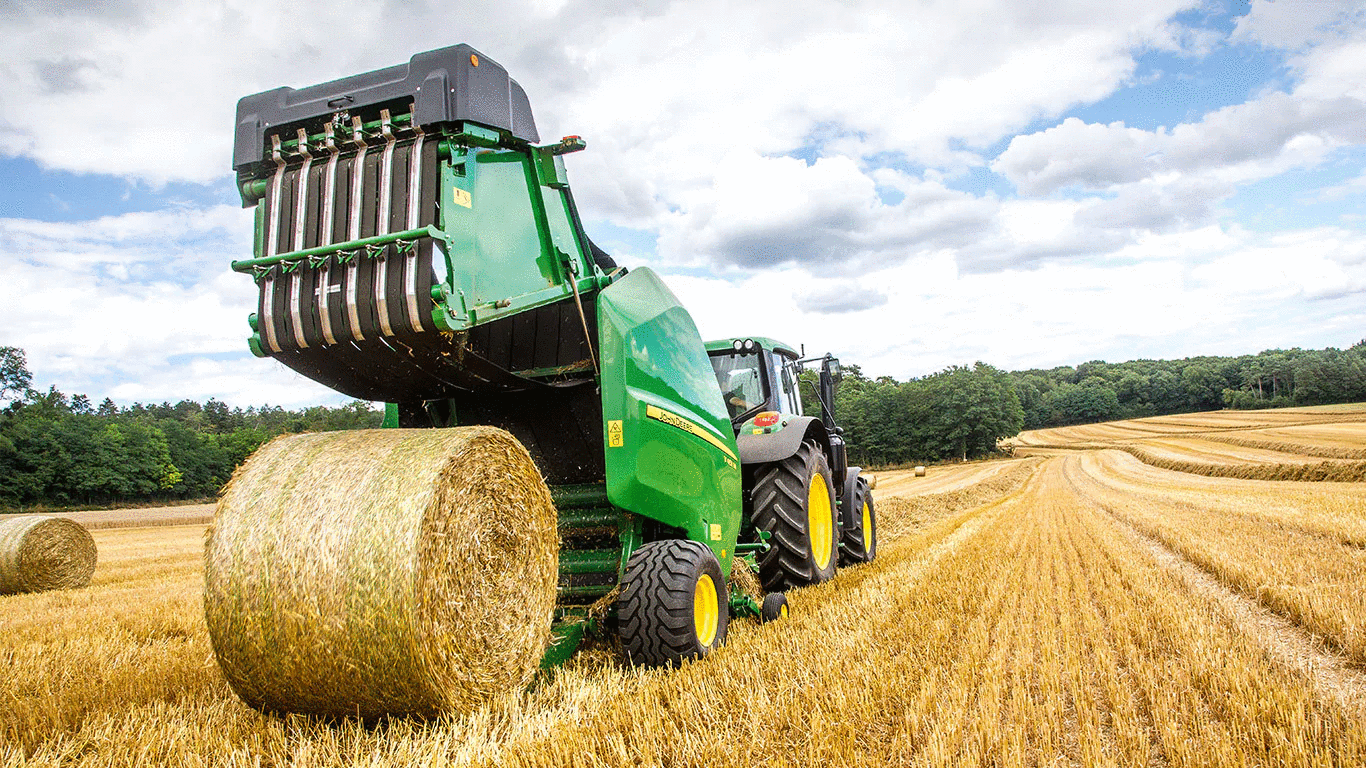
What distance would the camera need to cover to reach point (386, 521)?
2814mm

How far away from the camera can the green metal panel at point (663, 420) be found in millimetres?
3740

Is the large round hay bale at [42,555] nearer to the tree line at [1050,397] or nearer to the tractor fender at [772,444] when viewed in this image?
the tractor fender at [772,444]

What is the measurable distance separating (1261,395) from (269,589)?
8486cm

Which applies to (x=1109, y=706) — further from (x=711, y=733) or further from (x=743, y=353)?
(x=743, y=353)

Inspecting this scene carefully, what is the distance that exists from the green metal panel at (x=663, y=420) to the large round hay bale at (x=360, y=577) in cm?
73

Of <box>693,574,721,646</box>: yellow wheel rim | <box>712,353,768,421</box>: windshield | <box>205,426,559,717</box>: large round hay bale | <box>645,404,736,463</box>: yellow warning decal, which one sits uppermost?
<box>712,353,768,421</box>: windshield

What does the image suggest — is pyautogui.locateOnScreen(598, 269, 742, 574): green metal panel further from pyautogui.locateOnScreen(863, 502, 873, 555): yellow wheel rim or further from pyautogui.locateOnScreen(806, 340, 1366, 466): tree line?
pyautogui.locateOnScreen(806, 340, 1366, 466): tree line

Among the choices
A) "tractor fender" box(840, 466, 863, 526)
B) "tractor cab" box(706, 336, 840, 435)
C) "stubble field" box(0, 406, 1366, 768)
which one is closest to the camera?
"stubble field" box(0, 406, 1366, 768)

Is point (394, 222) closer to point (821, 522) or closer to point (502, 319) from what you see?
point (502, 319)

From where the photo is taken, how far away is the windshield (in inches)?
252

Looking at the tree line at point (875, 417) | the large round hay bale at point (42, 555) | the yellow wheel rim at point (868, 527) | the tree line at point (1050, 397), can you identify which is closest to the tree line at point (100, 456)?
the tree line at point (875, 417)

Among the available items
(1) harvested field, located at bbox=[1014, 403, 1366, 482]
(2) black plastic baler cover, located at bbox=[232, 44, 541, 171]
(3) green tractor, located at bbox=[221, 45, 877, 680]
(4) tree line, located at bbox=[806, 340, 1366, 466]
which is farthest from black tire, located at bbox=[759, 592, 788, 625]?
(4) tree line, located at bbox=[806, 340, 1366, 466]

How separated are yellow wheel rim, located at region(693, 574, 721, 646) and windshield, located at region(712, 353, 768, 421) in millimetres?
2395

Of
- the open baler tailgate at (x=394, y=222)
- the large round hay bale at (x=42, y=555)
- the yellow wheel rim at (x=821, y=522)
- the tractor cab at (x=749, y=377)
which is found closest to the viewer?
the open baler tailgate at (x=394, y=222)
